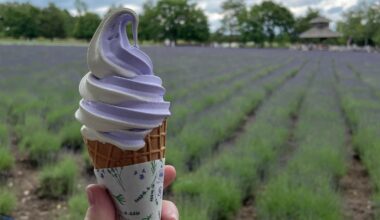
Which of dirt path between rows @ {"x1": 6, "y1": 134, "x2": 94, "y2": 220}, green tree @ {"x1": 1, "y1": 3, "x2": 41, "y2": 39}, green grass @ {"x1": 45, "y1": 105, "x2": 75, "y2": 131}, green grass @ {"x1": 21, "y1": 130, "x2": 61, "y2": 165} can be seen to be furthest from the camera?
green tree @ {"x1": 1, "y1": 3, "x2": 41, "y2": 39}

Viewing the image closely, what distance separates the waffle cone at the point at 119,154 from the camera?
1.14 m

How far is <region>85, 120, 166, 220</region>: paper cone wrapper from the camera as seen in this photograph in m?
1.14

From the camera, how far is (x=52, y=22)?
4244cm

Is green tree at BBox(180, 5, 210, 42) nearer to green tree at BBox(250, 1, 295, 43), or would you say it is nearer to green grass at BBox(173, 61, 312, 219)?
green tree at BBox(250, 1, 295, 43)

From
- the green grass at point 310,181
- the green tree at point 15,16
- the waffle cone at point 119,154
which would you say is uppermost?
the green tree at point 15,16

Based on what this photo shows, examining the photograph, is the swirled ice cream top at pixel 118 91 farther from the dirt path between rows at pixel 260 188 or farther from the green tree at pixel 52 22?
the green tree at pixel 52 22

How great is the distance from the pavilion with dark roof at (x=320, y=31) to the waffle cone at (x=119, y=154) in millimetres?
63819

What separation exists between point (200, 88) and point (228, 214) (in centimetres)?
689

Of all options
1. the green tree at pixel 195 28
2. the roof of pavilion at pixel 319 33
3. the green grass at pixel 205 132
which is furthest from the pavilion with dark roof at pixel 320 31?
the green grass at pixel 205 132

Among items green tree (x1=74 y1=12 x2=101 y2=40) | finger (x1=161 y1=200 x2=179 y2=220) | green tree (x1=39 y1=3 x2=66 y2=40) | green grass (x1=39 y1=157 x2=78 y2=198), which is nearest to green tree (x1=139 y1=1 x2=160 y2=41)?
green tree (x1=39 y1=3 x2=66 y2=40)

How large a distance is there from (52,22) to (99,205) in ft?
143

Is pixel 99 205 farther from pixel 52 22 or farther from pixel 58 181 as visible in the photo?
pixel 52 22

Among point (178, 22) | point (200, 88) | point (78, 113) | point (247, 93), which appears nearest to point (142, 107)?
point (78, 113)

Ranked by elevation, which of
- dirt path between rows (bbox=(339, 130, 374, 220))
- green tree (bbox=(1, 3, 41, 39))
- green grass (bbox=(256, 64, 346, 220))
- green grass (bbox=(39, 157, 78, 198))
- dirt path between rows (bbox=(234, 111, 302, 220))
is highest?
green tree (bbox=(1, 3, 41, 39))
